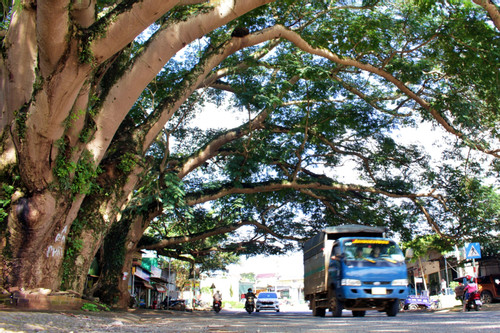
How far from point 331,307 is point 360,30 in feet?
25.2

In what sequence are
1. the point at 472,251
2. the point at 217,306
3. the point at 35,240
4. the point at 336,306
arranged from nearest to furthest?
the point at 35,240
the point at 336,306
the point at 472,251
the point at 217,306

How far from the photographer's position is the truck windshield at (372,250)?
11359 mm

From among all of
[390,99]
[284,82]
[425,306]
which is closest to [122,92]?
[284,82]

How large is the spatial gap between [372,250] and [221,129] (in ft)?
29.3

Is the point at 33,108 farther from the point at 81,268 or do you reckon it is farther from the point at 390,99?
Answer: the point at 390,99

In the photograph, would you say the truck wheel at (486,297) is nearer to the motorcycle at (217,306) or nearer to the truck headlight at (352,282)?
the truck headlight at (352,282)

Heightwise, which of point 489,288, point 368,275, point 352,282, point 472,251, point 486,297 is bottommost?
point 486,297

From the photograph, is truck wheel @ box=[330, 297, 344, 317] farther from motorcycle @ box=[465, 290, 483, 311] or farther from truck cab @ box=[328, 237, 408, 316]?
motorcycle @ box=[465, 290, 483, 311]

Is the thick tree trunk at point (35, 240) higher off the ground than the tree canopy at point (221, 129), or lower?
lower

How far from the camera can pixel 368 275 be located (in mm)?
11039

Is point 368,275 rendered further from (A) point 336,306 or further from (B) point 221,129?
(B) point 221,129

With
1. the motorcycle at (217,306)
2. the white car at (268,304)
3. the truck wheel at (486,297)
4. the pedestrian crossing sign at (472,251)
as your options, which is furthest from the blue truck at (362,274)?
the white car at (268,304)

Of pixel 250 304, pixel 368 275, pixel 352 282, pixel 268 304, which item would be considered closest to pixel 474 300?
pixel 368 275

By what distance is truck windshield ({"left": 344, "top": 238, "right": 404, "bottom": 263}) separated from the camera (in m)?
11.4
